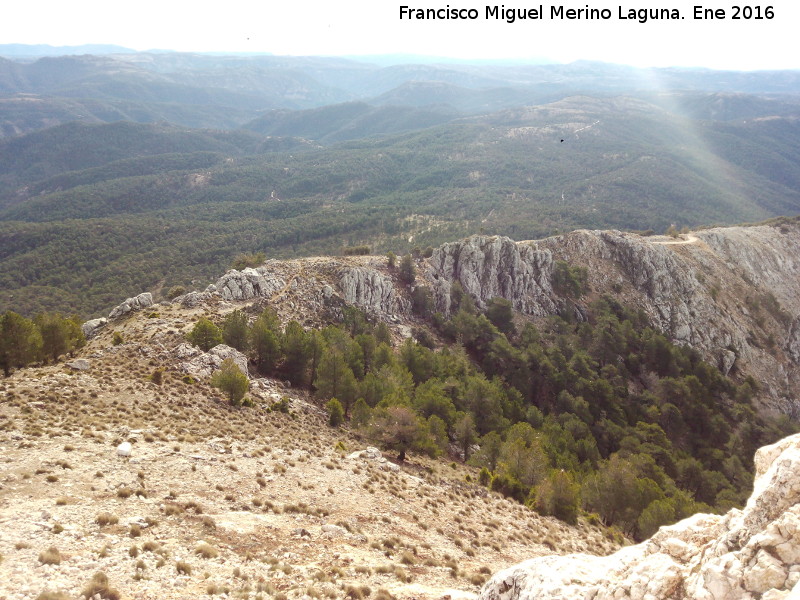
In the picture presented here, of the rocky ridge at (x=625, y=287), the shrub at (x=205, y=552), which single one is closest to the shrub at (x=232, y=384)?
the shrub at (x=205, y=552)

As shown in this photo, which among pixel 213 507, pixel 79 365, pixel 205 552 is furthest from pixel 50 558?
pixel 79 365

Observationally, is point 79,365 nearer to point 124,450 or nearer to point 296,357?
point 124,450

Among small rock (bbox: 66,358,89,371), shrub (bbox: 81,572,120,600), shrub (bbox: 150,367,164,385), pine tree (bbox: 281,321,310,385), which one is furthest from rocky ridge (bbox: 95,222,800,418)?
shrub (bbox: 81,572,120,600)

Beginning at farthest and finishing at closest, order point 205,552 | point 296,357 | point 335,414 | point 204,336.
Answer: point 296,357
point 204,336
point 335,414
point 205,552

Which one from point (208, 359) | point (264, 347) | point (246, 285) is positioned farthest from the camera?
point (246, 285)

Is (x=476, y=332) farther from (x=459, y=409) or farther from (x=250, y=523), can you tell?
(x=250, y=523)

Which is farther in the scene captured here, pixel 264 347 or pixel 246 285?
pixel 246 285
